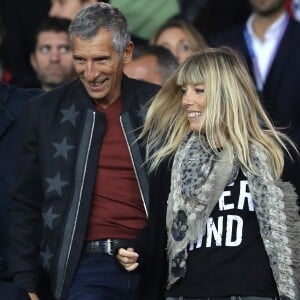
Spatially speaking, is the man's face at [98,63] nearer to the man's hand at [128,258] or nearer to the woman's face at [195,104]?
the woman's face at [195,104]

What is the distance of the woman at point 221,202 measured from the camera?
562cm

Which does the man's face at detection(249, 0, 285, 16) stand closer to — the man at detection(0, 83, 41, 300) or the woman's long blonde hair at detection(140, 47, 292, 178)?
the man at detection(0, 83, 41, 300)

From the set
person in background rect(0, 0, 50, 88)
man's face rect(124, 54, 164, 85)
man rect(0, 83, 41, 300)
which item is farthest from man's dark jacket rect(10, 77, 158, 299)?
person in background rect(0, 0, 50, 88)

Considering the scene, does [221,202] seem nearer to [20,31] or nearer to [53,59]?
[53,59]

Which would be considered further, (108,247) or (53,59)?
(53,59)

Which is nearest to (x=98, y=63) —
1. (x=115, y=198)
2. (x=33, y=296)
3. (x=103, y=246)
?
(x=115, y=198)

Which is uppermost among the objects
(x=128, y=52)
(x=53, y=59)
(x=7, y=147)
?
(x=53, y=59)

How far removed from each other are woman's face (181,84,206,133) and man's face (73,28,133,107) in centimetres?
56

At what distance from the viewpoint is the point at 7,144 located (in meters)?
6.86

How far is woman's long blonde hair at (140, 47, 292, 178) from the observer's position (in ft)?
19.0

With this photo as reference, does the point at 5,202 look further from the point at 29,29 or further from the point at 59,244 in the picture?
the point at 29,29

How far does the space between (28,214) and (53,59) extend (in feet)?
8.54

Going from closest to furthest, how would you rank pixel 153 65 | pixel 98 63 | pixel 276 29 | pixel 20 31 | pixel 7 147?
1. pixel 98 63
2. pixel 7 147
3. pixel 153 65
4. pixel 276 29
5. pixel 20 31

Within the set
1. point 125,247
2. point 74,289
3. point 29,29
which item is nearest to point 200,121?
point 125,247
